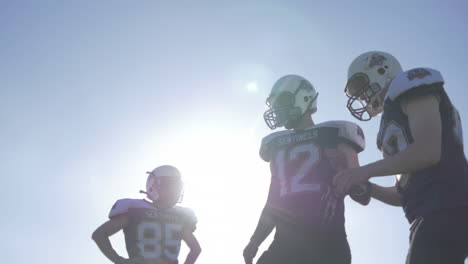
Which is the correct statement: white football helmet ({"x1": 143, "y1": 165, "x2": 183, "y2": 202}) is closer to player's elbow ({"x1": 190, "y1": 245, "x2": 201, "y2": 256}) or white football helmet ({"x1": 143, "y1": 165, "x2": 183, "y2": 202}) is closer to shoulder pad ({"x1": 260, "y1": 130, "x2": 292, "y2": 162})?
player's elbow ({"x1": 190, "y1": 245, "x2": 201, "y2": 256})

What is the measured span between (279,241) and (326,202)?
65 cm

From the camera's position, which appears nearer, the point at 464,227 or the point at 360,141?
the point at 464,227

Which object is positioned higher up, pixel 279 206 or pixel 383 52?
pixel 383 52

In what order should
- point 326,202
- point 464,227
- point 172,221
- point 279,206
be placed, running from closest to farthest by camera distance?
point 464,227
point 326,202
point 279,206
point 172,221

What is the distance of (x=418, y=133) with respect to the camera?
116 inches

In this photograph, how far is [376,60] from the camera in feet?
14.9

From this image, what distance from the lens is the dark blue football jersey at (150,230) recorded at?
22.1ft

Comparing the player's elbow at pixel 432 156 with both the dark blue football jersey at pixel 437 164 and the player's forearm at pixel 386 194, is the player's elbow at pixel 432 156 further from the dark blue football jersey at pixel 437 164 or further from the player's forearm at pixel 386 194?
the player's forearm at pixel 386 194

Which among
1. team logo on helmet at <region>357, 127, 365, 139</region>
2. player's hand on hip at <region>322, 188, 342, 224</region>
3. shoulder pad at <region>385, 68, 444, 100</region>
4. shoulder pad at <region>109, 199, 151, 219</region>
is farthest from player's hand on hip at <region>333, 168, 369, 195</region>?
shoulder pad at <region>109, 199, 151, 219</region>

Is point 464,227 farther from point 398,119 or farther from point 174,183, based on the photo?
point 174,183

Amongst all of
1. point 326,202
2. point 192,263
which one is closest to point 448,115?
point 326,202

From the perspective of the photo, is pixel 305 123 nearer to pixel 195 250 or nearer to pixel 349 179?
pixel 349 179

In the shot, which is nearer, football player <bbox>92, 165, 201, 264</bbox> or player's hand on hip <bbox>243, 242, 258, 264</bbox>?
player's hand on hip <bbox>243, 242, 258, 264</bbox>

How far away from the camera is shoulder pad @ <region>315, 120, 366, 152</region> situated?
4605 mm
